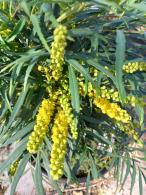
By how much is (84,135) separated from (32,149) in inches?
14.9

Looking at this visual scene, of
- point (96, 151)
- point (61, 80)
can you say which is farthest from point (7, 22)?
point (96, 151)

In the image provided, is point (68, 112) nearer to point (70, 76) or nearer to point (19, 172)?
point (70, 76)

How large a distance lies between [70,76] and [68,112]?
0.28 ft

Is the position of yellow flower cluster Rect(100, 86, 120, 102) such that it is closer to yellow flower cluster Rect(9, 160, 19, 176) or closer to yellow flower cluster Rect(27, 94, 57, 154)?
yellow flower cluster Rect(27, 94, 57, 154)

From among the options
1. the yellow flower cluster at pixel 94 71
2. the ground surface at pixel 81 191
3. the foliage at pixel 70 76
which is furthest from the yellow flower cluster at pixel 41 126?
the ground surface at pixel 81 191

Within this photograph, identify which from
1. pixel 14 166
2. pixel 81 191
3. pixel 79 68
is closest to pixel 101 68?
pixel 79 68

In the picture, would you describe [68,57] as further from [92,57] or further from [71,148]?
[71,148]

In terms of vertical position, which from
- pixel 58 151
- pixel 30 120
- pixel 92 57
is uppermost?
pixel 92 57

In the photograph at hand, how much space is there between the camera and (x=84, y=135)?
106 cm

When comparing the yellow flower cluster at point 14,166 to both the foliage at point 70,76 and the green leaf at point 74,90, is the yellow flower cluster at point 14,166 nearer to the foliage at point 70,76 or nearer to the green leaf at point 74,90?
the foliage at point 70,76

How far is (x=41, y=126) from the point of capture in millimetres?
740

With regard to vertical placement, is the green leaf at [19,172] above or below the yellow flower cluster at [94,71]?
below

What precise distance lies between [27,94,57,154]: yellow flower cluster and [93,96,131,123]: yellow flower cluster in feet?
0.38

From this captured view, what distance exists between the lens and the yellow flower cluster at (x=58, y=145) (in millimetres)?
650
